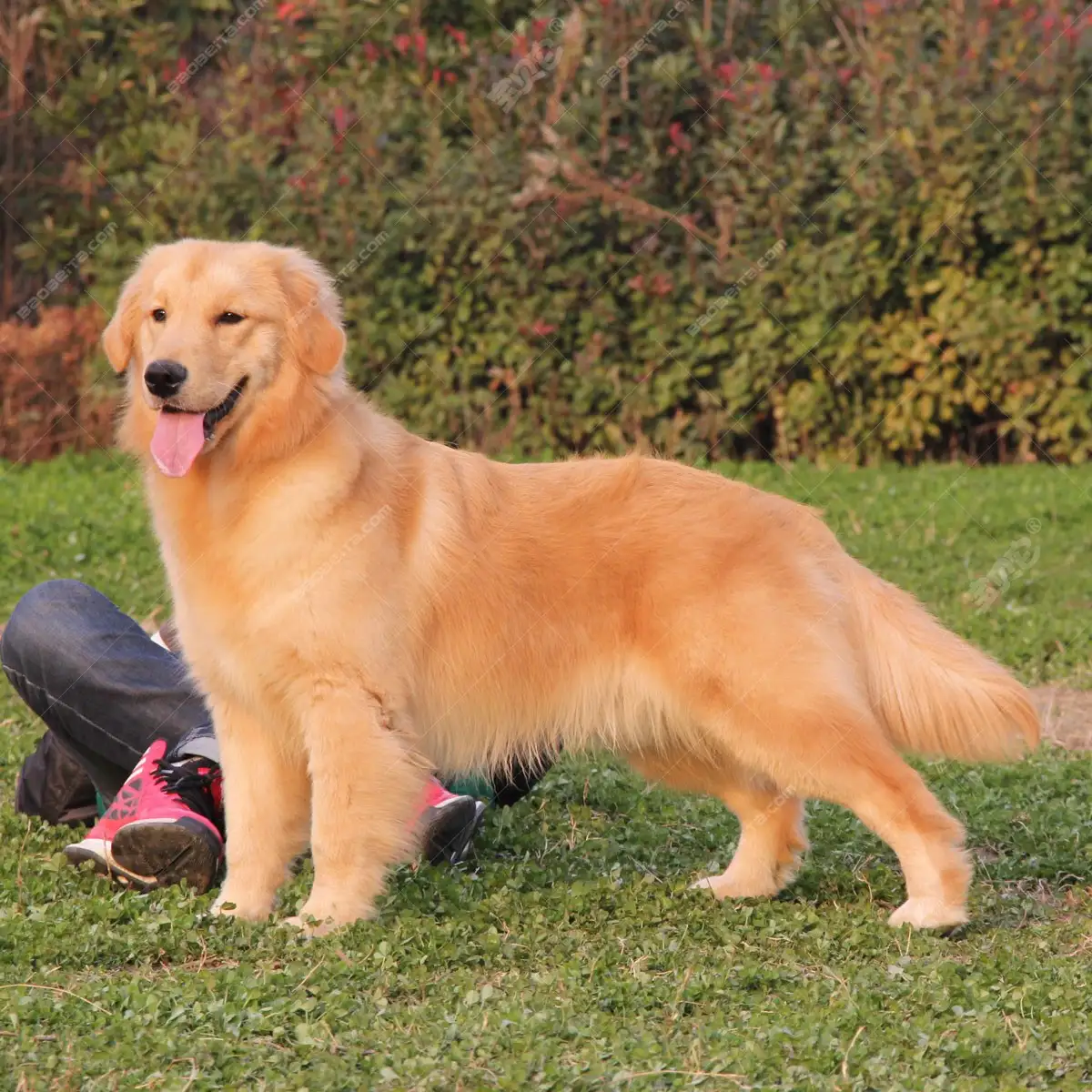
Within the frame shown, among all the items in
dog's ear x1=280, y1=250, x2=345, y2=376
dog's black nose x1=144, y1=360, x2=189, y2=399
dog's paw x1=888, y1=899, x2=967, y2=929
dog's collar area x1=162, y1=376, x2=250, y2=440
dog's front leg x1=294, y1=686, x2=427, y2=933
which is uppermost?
dog's ear x1=280, y1=250, x2=345, y2=376

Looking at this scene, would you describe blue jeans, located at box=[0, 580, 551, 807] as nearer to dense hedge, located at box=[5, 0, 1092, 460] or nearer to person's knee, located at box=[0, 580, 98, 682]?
person's knee, located at box=[0, 580, 98, 682]

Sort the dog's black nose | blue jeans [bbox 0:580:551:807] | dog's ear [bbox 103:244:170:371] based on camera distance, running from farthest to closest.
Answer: blue jeans [bbox 0:580:551:807], dog's ear [bbox 103:244:170:371], the dog's black nose

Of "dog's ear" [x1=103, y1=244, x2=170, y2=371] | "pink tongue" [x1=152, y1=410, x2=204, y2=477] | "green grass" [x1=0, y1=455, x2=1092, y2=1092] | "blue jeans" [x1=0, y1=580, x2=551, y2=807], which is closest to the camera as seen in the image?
"green grass" [x1=0, y1=455, x2=1092, y2=1092]

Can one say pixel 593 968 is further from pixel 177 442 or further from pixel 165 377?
pixel 165 377

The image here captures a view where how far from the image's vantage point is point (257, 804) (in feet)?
14.1

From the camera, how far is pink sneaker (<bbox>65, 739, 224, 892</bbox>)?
432 cm

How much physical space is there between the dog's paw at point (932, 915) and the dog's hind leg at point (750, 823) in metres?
0.48

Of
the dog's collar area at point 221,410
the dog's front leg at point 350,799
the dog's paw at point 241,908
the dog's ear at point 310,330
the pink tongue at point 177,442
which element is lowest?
the dog's paw at point 241,908

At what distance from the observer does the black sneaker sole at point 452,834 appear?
4484 mm

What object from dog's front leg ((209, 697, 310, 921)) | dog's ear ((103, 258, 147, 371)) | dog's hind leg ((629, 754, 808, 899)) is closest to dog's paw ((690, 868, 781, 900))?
dog's hind leg ((629, 754, 808, 899))

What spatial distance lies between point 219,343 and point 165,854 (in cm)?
141

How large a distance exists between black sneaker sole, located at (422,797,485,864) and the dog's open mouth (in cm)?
123

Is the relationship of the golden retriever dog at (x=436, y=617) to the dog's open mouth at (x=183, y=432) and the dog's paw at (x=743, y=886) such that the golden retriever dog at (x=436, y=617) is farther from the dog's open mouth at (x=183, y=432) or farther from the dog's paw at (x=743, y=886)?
the dog's paw at (x=743, y=886)

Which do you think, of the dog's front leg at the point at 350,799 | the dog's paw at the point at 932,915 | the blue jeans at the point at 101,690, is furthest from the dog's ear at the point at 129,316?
the dog's paw at the point at 932,915
